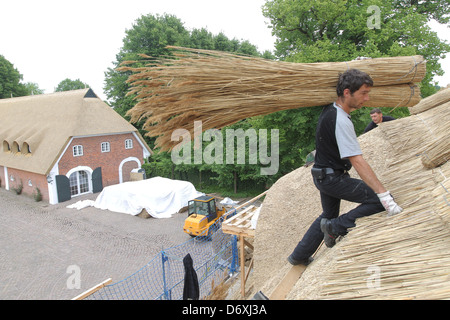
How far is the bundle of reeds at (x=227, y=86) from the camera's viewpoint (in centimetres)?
250

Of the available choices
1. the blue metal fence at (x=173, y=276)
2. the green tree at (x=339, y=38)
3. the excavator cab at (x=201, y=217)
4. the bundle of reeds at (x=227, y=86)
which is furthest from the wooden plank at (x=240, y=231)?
the green tree at (x=339, y=38)

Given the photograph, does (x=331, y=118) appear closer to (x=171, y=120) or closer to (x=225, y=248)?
(x=171, y=120)

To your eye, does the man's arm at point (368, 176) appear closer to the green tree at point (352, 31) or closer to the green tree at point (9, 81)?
the green tree at point (352, 31)

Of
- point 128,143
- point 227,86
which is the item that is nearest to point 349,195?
point 227,86

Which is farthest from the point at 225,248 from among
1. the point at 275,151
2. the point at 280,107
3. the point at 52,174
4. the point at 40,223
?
the point at 52,174

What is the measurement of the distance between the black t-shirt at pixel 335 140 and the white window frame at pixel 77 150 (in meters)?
19.7

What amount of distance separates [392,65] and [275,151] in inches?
493

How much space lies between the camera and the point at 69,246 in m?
12.5

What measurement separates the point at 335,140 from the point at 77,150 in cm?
2005

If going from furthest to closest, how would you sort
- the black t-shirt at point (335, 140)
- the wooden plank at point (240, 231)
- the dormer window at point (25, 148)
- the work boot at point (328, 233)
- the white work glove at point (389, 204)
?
the dormer window at point (25, 148), the wooden plank at point (240, 231), the work boot at point (328, 233), the black t-shirt at point (335, 140), the white work glove at point (389, 204)

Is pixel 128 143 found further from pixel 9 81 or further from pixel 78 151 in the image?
pixel 9 81

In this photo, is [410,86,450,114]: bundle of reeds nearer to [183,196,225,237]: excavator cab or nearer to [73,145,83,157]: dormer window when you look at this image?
[183,196,225,237]: excavator cab

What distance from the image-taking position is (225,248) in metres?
9.84

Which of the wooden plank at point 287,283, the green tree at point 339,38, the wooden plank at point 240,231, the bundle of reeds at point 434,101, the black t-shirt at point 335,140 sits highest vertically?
the green tree at point 339,38
